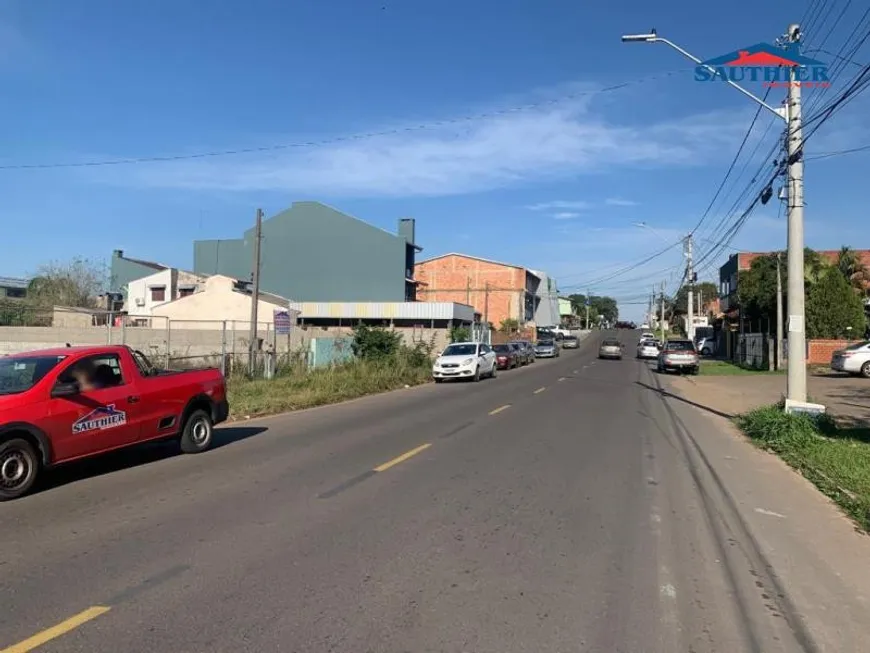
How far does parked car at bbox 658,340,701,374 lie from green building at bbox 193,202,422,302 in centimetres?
3738

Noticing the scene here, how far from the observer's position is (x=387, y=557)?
5.69 m

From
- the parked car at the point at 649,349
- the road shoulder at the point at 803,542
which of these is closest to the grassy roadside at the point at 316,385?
the road shoulder at the point at 803,542

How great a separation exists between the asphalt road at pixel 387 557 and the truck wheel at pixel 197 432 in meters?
0.26

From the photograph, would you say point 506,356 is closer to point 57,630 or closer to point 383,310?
point 383,310

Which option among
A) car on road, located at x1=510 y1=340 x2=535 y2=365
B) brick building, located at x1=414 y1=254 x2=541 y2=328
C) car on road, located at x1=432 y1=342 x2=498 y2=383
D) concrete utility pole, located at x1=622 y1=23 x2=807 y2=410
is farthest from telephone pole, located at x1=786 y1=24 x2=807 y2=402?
brick building, located at x1=414 y1=254 x2=541 y2=328

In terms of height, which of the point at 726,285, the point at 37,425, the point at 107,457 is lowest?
the point at 107,457

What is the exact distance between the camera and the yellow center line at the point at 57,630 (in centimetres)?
397

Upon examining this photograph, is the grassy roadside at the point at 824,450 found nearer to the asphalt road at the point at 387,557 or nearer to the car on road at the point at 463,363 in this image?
the asphalt road at the point at 387,557

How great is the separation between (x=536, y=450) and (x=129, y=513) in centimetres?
625

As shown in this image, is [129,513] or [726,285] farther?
[726,285]

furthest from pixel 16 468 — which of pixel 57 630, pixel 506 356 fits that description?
pixel 506 356

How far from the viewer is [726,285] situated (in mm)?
65688

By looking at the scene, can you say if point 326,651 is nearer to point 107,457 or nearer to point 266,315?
point 107,457

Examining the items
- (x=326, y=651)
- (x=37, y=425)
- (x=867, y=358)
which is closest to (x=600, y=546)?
(x=326, y=651)
